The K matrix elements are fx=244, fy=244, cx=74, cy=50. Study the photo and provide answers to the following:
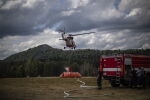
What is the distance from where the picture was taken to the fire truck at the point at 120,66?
22.3m

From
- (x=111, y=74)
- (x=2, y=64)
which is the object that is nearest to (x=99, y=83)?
(x=111, y=74)

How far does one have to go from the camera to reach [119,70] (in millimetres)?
22406

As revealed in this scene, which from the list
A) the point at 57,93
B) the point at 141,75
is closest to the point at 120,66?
the point at 141,75

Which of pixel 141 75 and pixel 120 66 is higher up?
pixel 120 66

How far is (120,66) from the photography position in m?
22.4

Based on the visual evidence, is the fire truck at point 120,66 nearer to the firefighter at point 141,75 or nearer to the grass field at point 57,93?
the firefighter at point 141,75

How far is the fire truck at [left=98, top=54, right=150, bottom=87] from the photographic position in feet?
73.3

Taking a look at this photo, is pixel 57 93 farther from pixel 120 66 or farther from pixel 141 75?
pixel 141 75

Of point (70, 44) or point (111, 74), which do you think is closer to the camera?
point (111, 74)

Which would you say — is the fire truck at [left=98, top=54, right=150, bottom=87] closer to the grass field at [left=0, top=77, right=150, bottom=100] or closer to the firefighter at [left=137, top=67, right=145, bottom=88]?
the firefighter at [left=137, top=67, right=145, bottom=88]

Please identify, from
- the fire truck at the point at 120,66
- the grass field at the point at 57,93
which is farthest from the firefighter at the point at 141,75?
the grass field at the point at 57,93

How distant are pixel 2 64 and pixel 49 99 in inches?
3737

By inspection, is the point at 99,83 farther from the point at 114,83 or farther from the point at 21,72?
the point at 21,72

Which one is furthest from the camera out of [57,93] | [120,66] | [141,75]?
[120,66]
